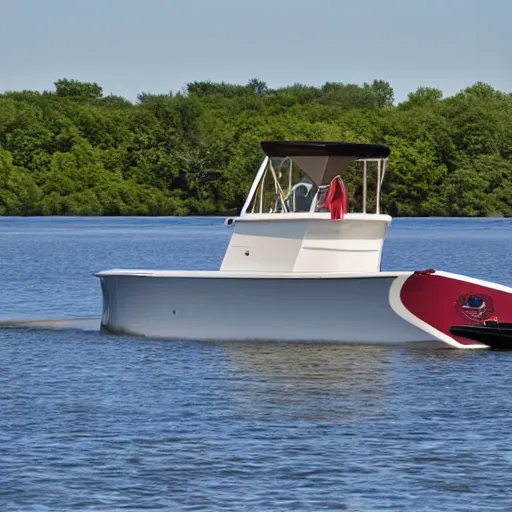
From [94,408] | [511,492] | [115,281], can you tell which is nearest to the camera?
[511,492]

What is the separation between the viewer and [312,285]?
32.0 metres

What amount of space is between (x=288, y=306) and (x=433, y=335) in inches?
115

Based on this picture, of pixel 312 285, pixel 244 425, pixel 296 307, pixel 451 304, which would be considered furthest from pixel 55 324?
pixel 244 425

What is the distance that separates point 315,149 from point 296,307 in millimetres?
3764

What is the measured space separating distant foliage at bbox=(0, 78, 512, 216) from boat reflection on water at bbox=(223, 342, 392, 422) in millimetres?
136601

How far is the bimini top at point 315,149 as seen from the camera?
34406 mm

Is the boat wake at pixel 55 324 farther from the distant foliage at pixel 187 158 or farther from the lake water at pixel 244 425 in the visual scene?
the distant foliage at pixel 187 158

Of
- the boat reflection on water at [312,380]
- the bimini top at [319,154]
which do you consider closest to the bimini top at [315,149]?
the bimini top at [319,154]

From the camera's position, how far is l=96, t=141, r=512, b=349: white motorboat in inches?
1253

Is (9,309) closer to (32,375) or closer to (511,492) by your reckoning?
(32,375)

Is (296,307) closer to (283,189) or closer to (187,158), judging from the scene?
(283,189)

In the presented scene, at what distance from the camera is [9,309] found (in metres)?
47.2

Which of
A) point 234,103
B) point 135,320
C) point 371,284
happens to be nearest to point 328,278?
point 371,284

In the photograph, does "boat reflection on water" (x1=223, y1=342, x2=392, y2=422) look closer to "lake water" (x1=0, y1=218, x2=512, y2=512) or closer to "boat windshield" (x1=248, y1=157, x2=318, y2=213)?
"lake water" (x1=0, y1=218, x2=512, y2=512)
